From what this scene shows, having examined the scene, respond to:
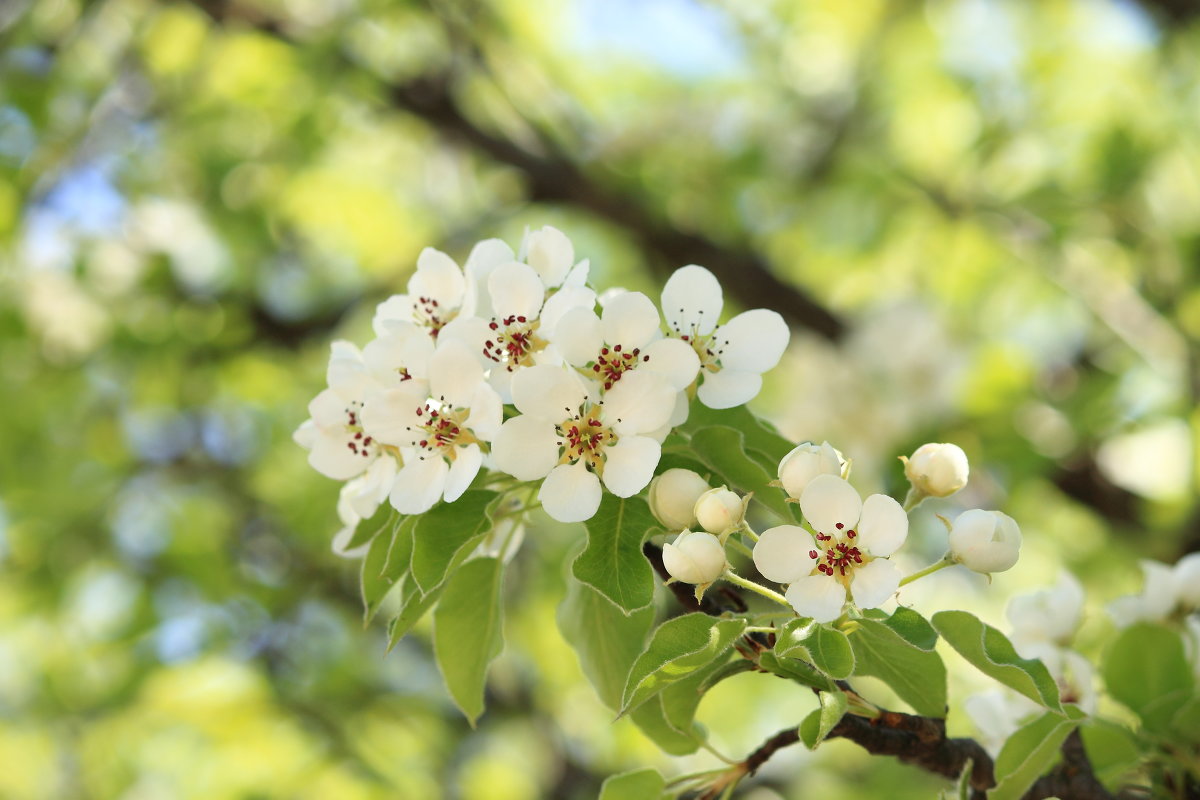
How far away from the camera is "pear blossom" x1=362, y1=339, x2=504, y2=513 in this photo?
3.15 ft

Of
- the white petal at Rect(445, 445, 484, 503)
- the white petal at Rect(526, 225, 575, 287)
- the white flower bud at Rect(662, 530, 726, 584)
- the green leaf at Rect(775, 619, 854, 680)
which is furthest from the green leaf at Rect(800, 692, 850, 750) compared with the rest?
the white petal at Rect(526, 225, 575, 287)

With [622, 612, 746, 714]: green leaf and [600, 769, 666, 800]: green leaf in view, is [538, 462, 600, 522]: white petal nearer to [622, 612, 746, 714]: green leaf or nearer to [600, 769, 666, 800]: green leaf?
[622, 612, 746, 714]: green leaf

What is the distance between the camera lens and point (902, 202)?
3.87 metres

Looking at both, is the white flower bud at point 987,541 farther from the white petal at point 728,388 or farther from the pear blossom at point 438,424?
the pear blossom at point 438,424

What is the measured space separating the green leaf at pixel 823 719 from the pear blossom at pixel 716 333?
0.29m

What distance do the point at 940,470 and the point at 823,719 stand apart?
0.25m

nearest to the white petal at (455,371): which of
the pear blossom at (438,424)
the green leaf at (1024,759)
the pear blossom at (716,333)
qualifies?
the pear blossom at (438,424)

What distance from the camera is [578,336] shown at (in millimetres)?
949

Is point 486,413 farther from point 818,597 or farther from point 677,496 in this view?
point 818,597

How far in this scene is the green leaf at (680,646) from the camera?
2.89 feet

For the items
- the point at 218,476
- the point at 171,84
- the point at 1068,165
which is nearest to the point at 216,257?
the point at 171,84

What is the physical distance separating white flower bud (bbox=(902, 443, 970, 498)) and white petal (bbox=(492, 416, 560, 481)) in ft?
1.02

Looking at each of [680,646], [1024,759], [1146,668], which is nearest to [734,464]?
[680,646]

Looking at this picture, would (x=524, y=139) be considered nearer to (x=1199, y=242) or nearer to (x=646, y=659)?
(x=1199, y=242)
